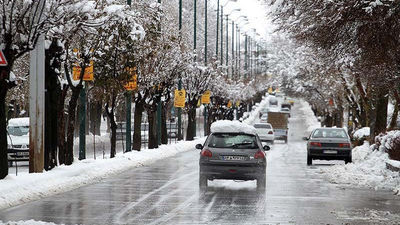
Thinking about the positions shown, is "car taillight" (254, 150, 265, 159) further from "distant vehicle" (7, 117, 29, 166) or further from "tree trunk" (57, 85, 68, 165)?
"distant vehicle" (7, 117, 29, 166)

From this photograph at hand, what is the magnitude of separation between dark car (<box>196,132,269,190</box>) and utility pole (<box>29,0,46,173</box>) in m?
4.21

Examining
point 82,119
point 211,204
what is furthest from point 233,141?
point 82,119

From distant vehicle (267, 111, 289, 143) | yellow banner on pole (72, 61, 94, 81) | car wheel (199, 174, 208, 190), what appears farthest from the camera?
distant vehicle (267, 111, 289, 143)

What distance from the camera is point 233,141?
20734 mm

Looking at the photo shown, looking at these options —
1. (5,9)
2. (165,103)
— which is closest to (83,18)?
(5,9)

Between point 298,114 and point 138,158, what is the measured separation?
12233 cm

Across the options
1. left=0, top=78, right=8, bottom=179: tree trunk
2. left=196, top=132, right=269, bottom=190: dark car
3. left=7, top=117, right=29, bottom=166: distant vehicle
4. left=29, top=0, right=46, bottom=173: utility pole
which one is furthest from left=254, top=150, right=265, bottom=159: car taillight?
left=7, top=117, right=29, bottom=166: distant vehicle

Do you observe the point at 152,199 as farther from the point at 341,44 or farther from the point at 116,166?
the point at 116,166

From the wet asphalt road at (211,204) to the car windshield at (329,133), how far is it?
31.4 ft

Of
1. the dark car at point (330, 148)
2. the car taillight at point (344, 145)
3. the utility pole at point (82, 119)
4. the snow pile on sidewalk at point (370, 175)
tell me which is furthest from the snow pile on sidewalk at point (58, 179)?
the car taillight at point (344, 145)

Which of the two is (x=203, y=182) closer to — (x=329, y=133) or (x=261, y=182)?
(x=261, y=182)

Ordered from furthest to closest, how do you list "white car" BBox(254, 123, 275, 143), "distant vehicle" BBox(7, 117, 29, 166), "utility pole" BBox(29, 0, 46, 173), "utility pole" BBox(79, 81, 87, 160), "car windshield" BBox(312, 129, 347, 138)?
"white car" BBox(254, 123, 275, 143) < "car windshield" BBox(312, 129, 347, 138) < "distant vehicle" BBox(7, 117, 29, 166) < "utility pole" BBox(79, 81, 87, 160) < "utility pole" BBox(29, 0, 46, 173)

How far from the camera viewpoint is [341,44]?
21438 mm

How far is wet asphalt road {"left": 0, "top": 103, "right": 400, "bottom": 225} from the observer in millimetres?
14133
